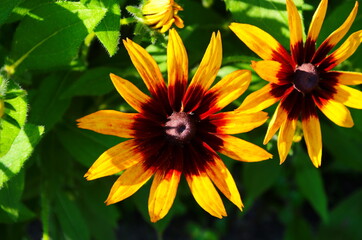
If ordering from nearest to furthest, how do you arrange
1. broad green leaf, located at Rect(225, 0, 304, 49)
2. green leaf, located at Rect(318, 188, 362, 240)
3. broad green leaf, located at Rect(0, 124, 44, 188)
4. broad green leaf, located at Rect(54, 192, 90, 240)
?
Result: broad green leaf, located at Rect(0, 124, 44, 188) < broad green leaf, located at Rect(225, 0, 304, 49) < broad green leaf, located at Rect(54, 192, 90, 240) < green leaf, located at Rect(318, 188, 362, 240)

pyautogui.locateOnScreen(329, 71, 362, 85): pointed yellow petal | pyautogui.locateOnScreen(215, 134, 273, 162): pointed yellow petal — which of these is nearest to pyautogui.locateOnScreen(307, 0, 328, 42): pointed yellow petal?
pyautogui.locateOnScreen(329, 71, 362, 85): pointed yellow petal

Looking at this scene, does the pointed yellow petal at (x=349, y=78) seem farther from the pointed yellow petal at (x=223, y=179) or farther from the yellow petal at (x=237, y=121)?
the pointed yellow petal at (x=223, y=179)

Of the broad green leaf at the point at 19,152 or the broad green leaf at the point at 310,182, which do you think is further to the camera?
the broad green leaf at the point at 310,182

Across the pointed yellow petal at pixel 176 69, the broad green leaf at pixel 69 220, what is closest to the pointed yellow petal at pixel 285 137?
the pointed yellow petal at pixel 176 69

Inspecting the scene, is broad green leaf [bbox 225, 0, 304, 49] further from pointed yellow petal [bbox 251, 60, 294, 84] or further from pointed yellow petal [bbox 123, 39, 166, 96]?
pointed yellow petal [bbox 123, 39, 166, 96]

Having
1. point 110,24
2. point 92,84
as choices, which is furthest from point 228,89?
point 92,84
